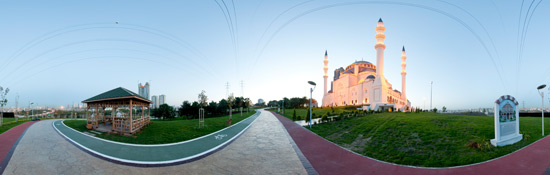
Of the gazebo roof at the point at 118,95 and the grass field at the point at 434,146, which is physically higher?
the gazebo roof at the point at 118,95

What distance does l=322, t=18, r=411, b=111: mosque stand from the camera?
4253cm

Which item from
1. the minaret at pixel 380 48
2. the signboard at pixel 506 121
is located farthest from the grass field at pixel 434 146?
the minaret at pixel 380 48

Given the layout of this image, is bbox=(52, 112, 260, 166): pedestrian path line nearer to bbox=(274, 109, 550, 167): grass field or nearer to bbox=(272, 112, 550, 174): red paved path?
bbox=(272, 112, 550, 174): red paved path

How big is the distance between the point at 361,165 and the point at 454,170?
9.12ft

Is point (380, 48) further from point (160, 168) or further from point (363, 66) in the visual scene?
point (160, 168)

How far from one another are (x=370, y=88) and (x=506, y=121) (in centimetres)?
3783

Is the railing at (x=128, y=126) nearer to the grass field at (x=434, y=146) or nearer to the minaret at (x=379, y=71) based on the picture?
the grass field at (x=434, y=146)

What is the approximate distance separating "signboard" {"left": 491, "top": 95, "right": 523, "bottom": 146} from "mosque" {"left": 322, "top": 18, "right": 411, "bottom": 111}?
3115 cm

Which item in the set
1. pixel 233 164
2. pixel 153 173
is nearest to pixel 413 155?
pixel 233 164

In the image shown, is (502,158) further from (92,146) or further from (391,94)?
(391,94)

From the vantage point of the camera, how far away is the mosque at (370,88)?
42531mm

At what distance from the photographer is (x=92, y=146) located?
902cm

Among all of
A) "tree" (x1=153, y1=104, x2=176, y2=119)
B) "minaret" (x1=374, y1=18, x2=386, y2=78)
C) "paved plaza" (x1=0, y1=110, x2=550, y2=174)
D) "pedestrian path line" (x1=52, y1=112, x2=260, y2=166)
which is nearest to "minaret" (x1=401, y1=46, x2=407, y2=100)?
"minaret" (x1=374, y1=18, x2=386, y2=78)

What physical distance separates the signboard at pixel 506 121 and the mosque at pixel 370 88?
31.2 m
